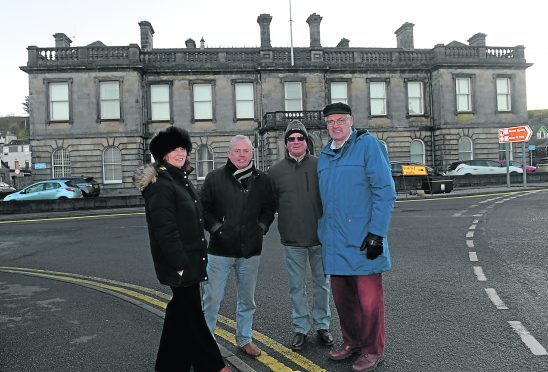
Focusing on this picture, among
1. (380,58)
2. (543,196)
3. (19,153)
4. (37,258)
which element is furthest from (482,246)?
(19,153)

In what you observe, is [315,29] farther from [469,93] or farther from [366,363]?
[366,363]

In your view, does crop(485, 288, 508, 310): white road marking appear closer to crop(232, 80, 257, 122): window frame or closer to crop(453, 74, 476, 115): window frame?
crop(232, 80, 257, 122): window frame

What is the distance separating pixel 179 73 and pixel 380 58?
14430 mm

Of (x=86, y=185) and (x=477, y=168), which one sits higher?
(x=477, y=168)

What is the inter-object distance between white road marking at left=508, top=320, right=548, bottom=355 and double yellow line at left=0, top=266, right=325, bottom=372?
1.93m

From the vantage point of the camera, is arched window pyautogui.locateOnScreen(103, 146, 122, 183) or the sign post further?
arched window pyautogui.locateOnScreen(103, 146, 122, 183)

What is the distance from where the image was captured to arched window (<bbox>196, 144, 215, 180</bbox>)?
31281mm

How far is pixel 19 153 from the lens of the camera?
101 meters

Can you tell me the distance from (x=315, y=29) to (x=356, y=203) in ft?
101

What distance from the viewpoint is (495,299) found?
5.56 metres

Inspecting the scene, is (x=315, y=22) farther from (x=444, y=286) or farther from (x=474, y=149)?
(x=444, y=286)

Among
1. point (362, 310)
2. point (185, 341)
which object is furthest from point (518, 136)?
point (185, 341)

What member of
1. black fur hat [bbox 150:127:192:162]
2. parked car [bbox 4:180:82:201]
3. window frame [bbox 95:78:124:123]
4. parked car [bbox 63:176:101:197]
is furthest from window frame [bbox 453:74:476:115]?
black fur hat [bbox 150:127:192:162]

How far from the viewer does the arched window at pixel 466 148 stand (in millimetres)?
33125
